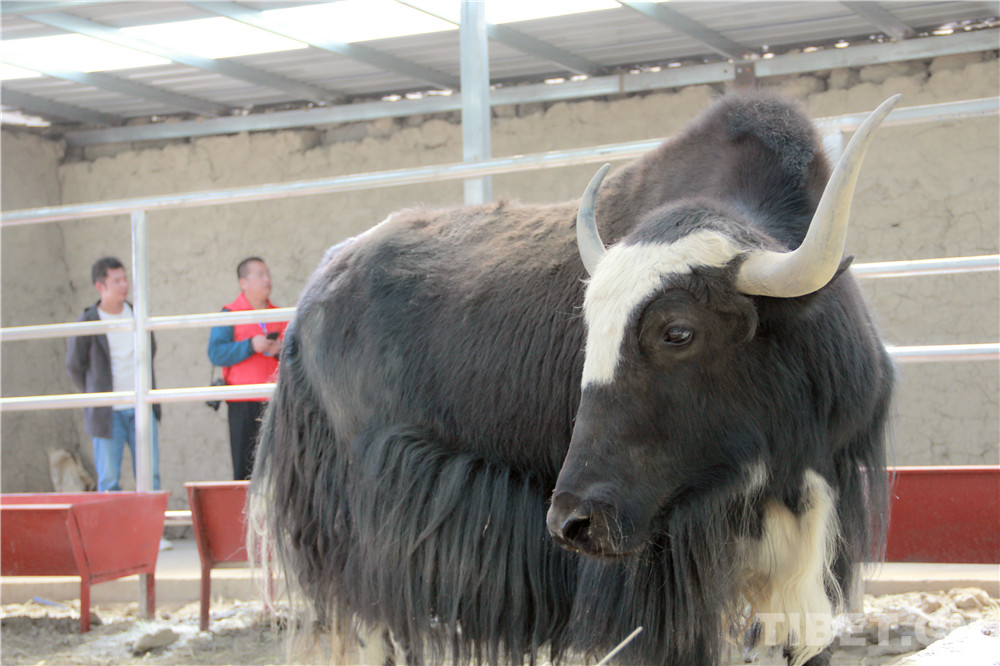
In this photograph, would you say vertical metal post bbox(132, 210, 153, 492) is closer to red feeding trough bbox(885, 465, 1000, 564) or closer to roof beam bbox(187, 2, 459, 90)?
roof beam bbox(187, 2, 459, 90)

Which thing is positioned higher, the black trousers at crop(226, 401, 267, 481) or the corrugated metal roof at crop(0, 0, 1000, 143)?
the corrugated metal roof at crop(0, 0, 1000, 143)

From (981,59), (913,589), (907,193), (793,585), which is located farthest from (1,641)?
(981,59)

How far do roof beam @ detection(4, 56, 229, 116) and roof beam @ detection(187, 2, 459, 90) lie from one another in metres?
1.90

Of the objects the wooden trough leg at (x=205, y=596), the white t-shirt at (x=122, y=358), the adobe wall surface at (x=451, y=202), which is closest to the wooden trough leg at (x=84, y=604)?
the wooden trough leg at (x=205, y=596)

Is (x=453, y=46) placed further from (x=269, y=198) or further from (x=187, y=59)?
(x=269, y=198)

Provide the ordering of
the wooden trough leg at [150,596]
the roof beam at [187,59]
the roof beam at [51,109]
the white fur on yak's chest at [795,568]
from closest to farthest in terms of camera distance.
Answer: the white fur on yak's chest at [795,568]
the wooden trough leg at [150,596]
the roof beam at [187,59]
the roof beam at [51,109]

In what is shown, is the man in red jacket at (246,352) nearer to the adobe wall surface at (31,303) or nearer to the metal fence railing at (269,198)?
the metal fence railing at (269,198)

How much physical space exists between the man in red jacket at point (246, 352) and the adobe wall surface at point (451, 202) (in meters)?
1.88

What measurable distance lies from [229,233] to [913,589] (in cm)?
632

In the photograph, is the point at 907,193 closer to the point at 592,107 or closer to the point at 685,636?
the point at 592,107

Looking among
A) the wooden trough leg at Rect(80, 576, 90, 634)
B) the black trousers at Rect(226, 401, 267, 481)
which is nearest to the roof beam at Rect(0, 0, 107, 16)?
the black trousers at Rect(226, 401, 267, 481)

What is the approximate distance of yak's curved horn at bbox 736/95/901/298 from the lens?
6.74ft

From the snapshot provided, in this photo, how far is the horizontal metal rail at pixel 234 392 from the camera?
3.75 m

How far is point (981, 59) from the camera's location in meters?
Answer: 6.49
